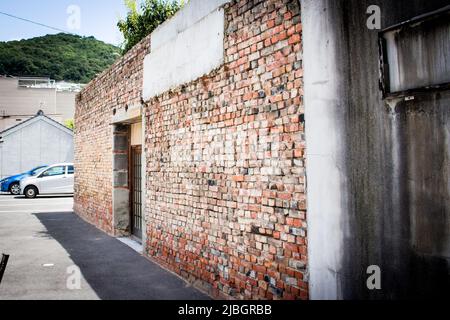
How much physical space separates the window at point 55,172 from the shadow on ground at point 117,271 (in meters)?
10.2

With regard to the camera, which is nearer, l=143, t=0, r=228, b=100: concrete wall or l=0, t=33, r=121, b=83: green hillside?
l=143, t=0, r=228, b=100: concrete wall

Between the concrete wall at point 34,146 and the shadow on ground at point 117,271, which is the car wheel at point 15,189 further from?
the shadow on ground at point 117,271

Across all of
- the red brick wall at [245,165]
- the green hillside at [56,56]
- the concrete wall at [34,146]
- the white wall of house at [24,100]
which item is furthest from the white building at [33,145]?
the red brick wall at [245,165]

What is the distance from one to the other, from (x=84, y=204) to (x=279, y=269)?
30.2ft

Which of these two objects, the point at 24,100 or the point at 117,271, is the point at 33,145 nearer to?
the point at 24,100

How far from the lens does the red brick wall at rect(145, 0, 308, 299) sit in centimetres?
331

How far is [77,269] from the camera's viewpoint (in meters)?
5.70

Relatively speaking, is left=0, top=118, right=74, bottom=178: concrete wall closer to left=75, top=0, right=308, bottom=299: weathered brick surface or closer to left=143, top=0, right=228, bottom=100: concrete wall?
left=143, top=0, right=228, bottom=100: concrete wall

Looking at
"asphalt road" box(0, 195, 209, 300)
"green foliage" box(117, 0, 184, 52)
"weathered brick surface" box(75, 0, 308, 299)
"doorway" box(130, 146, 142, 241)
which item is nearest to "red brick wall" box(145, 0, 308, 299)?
"weathered brick surface" box(75, 0, 308, 299)

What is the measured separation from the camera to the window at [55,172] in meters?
18.3

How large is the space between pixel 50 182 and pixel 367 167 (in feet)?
60.1

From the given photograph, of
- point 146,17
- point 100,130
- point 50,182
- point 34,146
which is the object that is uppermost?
point 146,17

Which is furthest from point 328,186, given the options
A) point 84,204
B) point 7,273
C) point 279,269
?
point 84,204

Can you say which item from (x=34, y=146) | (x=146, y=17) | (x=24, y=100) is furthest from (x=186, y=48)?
(x=24, y=100)
